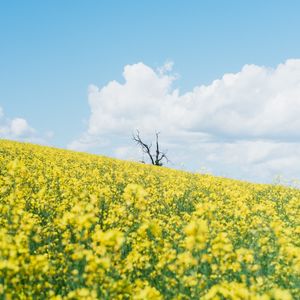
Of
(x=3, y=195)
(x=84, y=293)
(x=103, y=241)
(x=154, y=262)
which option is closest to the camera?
(x=84, y=293)

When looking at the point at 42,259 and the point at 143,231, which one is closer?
the point at 42,259

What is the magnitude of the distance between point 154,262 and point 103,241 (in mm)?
3495

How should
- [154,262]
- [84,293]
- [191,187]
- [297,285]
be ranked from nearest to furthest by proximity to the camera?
[84,293], [297,285], [154,262], [191,187]

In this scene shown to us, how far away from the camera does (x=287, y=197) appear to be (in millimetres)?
20797

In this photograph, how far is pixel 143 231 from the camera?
24.3 feet

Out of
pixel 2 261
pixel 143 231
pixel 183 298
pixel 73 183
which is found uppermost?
pixel 73 183

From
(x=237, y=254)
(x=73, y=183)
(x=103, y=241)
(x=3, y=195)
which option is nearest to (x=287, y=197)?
(x=73, y=183)

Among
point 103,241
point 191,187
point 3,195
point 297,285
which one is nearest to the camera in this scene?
point 103,241

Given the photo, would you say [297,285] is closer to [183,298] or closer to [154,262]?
[183,298]

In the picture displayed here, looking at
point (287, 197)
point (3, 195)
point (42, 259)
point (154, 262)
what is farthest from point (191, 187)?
point (42, 259)

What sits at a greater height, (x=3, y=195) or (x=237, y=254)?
(x=3, y=195)

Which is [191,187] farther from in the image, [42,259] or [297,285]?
[42,259]

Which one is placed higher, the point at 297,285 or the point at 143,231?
the point at 143,231

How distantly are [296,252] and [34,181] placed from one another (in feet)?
34.4
